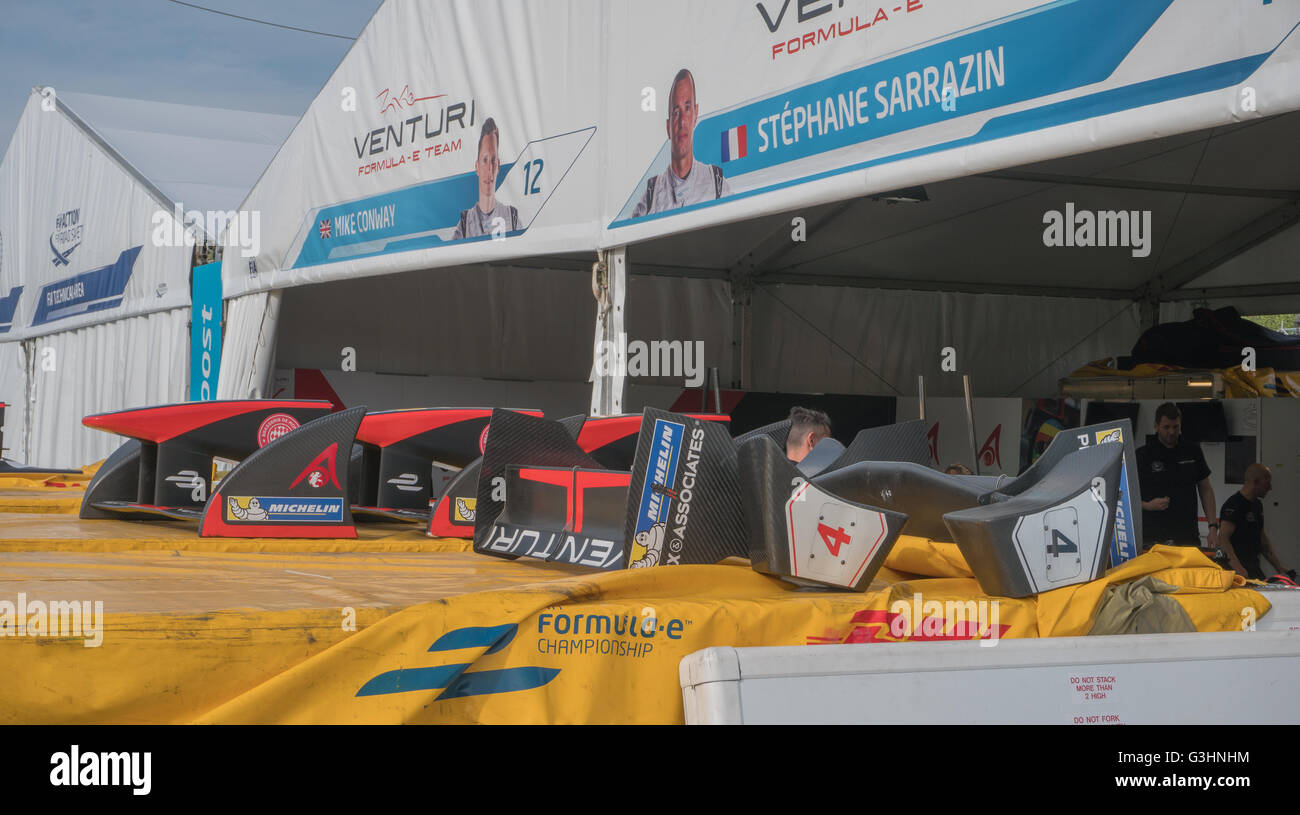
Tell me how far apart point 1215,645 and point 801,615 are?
0.83 m

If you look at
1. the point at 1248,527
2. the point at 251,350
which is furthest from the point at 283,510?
the point at 1248,527

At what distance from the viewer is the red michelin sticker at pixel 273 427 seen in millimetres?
4219

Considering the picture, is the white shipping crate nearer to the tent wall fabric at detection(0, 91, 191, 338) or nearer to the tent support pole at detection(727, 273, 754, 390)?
the tent support pole at detection(727, 273, 754, 390)

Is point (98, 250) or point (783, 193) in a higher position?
point (98, 250)

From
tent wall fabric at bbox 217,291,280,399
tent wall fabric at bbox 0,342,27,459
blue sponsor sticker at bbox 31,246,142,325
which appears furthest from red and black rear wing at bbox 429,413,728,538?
tent wall fabric at bbox 0,342,27,459

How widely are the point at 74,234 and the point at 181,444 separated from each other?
528 inches

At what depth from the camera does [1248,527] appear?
8.12 metres

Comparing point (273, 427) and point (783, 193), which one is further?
point (783, 193)

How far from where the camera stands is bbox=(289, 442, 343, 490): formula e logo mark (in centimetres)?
382

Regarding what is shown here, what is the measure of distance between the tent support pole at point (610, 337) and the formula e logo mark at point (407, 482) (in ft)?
7.04

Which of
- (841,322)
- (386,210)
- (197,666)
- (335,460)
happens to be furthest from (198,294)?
(197,666)

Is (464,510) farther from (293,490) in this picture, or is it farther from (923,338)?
(923,338)
